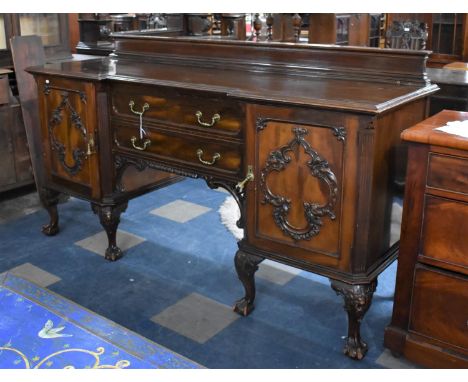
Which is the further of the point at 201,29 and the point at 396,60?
the point at 201,29

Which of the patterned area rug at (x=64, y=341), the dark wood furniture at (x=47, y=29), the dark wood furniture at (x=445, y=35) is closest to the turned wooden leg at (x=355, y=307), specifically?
the patterned area rug at (x=64, y=341)

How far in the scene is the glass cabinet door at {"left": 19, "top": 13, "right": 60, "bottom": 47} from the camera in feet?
12.4

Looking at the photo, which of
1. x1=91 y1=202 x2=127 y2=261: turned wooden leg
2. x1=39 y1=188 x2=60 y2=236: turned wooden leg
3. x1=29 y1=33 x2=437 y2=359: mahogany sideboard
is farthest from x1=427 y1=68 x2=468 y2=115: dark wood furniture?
x1=39 y1=188 x2=60 y2=236: turned wooden leg

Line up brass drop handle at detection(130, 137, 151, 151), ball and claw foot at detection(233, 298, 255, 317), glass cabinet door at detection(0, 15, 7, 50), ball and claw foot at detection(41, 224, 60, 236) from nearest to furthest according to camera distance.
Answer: ball and claw foot at detection(233, 298, 255, 317) → brass drop handle at detection(130, 137, 151, 151) → ball and claw foot at detection(41, 224, 60, 236) → glass cabinet door at detection(0, 15, 7, 50)

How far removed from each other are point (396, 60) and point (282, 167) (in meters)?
0.55

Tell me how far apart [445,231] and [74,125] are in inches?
63.7

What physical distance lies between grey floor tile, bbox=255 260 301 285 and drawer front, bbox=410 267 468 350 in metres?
0.73

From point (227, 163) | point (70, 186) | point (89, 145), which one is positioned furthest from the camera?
point (70, 186)

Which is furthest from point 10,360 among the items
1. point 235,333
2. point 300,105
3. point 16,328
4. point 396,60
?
point 396,60

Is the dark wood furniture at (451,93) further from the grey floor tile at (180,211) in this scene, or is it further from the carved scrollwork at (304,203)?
the grey floor tile at (180,211)

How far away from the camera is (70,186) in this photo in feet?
8.77

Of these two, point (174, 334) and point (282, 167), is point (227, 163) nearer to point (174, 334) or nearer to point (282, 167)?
point (282, 167)

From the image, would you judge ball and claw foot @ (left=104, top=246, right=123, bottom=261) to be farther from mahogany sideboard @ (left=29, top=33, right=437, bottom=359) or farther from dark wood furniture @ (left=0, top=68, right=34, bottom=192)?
dark wood furniture @ (left=0, top=68, right=34, bottom=192)

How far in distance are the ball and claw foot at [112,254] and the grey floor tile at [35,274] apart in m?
0.26
